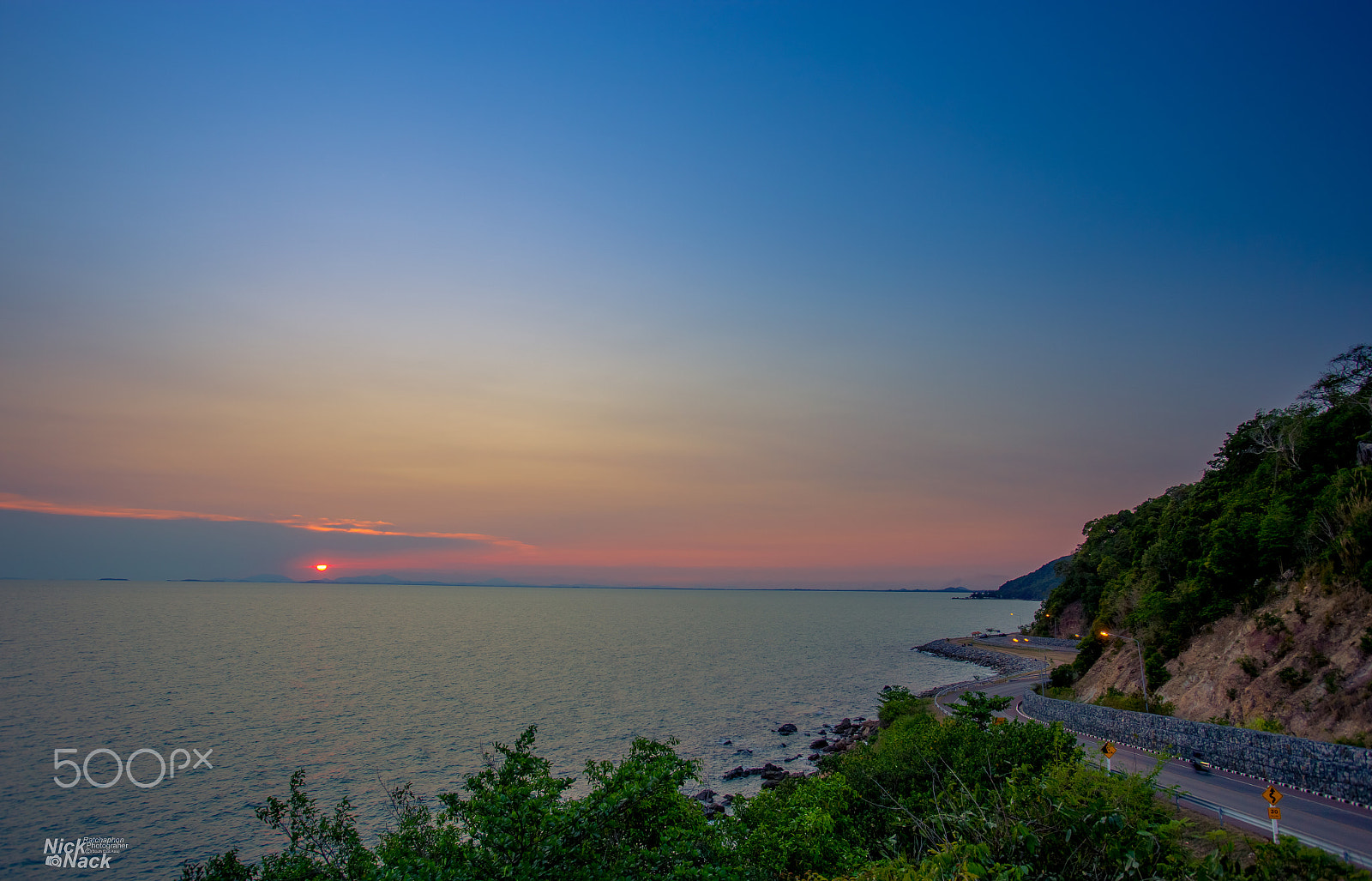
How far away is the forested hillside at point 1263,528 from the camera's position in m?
36.8

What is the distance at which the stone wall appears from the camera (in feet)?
75.4

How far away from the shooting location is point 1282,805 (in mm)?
22984

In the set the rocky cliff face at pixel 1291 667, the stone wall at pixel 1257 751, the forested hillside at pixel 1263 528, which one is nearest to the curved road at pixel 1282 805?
the stone wall at pixel 1257 751

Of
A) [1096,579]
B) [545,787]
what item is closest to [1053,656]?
[1096,579]

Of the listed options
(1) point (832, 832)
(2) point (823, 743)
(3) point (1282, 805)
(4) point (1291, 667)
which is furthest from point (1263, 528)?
(1) point (832, 832)

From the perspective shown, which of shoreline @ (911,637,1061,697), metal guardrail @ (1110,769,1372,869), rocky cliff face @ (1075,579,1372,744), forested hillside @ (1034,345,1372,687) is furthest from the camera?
shoreline @ (911,637,1061,697)

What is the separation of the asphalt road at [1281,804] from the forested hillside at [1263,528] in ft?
49.5

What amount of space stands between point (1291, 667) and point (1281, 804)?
15.5 meters

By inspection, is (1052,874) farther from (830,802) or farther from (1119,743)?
(1119,743)

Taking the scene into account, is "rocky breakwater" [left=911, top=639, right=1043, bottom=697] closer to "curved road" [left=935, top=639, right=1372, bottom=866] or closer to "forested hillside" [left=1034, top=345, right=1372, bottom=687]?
"forested hillside" [left=1034, top=345, right=1372, bottom=687]

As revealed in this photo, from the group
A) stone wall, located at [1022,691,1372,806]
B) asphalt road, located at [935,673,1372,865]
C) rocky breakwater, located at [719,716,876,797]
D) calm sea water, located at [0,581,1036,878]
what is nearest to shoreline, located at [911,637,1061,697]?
→ calm sea water, located at [0,581,1036,878]

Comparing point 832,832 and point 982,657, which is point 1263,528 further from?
point 982,657
